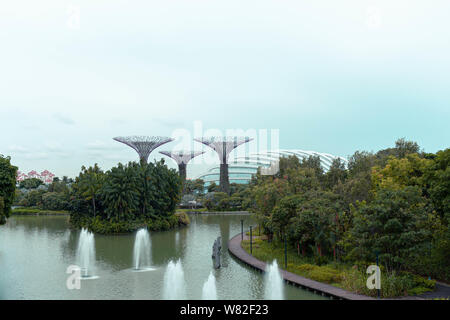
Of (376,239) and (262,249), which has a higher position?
(376,239)

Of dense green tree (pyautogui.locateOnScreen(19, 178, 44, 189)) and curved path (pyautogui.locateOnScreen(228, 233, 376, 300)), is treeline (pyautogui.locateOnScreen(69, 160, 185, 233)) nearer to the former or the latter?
curved path (pyautogui.locateOnScreen(228, 233, 376, 300))

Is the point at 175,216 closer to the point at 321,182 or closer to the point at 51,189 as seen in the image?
the point at 321,182

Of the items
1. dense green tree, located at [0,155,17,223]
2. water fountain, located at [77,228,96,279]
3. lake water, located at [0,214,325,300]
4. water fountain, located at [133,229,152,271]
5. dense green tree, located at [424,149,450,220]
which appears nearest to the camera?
dense green tree, located at [424,149,450,220]

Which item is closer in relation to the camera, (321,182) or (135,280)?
(135,280)

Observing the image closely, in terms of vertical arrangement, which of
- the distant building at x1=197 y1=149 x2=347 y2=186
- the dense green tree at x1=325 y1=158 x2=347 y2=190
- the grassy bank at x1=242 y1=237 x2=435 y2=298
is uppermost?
the distant building at x1=197 y1=149 x2=347 y2=186

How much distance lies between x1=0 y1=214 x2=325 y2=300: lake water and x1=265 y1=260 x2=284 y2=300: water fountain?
29cm

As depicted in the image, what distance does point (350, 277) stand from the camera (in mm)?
16922

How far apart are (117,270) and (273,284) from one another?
8827 millimetres

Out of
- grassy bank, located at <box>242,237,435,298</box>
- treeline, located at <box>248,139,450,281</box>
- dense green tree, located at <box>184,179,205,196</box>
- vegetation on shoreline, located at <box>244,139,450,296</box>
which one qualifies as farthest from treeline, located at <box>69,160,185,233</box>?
dense green tree, located at <box>184,179,205,196</box>

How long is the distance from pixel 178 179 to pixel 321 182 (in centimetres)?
1730

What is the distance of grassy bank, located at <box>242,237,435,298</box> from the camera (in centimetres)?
1543

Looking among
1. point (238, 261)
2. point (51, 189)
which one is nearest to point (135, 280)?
point (238, 261)

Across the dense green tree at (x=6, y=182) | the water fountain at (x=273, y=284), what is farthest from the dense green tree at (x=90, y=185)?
the water fountain at (x=273, y=284)
